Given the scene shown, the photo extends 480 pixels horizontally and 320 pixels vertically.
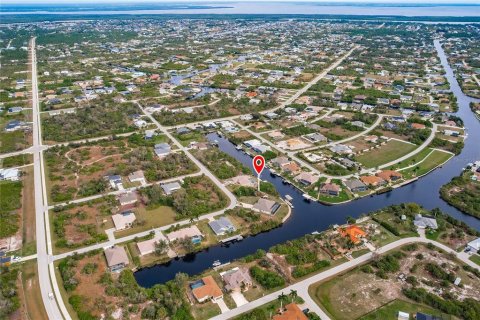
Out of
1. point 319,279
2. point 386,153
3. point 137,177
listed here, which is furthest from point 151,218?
point 386,153

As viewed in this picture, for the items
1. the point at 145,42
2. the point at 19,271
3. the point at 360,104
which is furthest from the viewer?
the point at 145,42

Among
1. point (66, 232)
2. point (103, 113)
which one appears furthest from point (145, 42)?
point (66, 232)

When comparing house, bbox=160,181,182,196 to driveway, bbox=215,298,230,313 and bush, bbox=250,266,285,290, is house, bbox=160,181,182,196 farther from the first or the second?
driveway, bbox=215,298,230,313

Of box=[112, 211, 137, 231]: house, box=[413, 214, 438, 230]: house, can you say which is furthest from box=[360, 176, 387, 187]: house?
box=[112, 211, 137, 231]: house

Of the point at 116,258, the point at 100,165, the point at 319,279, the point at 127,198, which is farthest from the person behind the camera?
the point at 100,165

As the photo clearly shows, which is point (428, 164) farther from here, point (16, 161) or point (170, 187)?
point (16, 161)

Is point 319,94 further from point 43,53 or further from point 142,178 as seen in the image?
point 43,53
